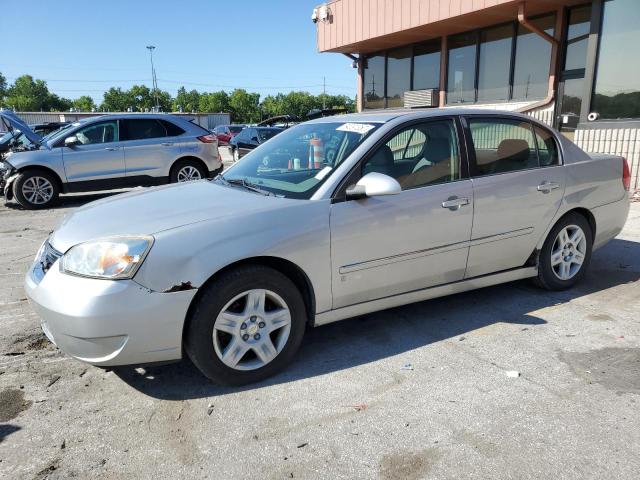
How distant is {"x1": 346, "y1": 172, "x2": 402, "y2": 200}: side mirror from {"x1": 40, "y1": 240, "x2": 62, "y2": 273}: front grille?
177cm

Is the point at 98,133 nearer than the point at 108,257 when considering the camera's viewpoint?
No

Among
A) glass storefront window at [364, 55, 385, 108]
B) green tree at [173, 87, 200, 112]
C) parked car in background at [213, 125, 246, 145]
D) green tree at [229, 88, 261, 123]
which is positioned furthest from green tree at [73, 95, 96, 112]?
glass storefront window at [364, 55, 385, 108]

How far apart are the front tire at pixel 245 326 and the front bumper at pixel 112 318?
11 centimetres

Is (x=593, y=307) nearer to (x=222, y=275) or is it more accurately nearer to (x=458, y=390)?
(x=458, y=390)

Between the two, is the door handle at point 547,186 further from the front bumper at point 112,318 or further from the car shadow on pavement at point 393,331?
the front bumper at point 112,318

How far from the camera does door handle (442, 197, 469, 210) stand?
357 cm

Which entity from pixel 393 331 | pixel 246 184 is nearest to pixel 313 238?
pixel 246 184

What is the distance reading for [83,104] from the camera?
12950 cm

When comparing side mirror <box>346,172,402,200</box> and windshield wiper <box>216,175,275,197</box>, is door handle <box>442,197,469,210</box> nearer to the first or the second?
side mirror <box>346,172,402,200</box>

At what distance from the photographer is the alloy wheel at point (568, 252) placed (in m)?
4.38

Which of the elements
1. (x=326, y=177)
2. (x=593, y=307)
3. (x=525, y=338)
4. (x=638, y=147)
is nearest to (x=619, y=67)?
(x=638, y=147)

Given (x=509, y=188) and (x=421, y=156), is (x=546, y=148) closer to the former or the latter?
(x=509, y=188)

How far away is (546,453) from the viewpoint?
236cm

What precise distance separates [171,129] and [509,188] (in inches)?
312
